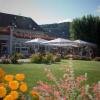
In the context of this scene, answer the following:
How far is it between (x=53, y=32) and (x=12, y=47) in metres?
28.6

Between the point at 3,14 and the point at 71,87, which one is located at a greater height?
the point at 3,14

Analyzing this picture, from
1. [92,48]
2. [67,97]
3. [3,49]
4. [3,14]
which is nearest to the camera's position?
[67,97]

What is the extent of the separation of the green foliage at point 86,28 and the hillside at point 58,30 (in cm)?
1398

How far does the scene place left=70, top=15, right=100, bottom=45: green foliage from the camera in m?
42.9

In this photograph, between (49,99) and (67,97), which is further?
(49,99)

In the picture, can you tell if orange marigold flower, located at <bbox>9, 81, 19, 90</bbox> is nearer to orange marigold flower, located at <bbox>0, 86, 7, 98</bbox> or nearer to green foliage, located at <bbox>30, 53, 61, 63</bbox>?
orange marigold flower, located at <bbox>0, 86, 7, 98</bbox>

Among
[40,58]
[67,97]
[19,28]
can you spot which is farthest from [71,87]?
[19,28]

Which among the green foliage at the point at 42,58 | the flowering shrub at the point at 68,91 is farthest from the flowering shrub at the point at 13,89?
the green foliage at the point at 42,58

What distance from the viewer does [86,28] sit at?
44.8 metres

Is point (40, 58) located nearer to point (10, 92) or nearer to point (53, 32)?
point (10, 92)

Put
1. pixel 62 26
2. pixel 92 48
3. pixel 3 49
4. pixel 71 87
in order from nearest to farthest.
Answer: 1. pixel 71 87
2. pixel 3 49
3. pixel 92 48
4. pixel 62 26

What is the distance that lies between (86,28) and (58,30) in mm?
19238

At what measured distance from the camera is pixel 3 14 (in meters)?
57.0

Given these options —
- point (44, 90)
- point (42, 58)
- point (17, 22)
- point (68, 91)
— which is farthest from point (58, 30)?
point (68, 91)
